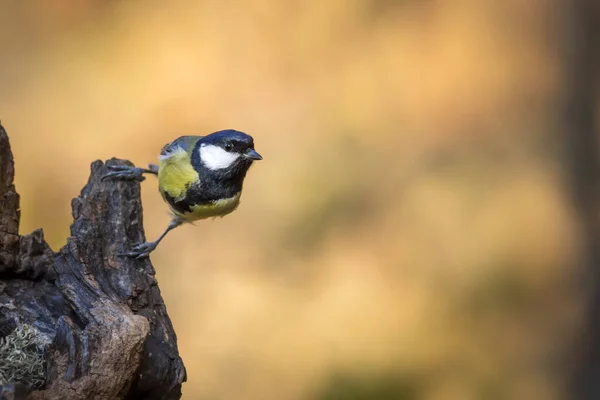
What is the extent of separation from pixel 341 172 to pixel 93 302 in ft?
9.83

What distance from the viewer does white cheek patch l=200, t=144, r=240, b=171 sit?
273 cm

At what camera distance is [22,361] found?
176 centimetres

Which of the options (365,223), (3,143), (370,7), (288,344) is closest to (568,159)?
(365,223)

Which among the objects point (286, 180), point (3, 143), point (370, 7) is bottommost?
point (3, 143)

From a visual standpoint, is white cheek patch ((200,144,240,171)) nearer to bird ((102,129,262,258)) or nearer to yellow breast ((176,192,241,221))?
bird ((102,129,262,258))

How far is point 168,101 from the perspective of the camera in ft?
15.6

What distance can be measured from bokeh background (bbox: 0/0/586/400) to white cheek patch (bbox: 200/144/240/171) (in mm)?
1868

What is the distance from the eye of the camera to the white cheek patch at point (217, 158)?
8.95ft

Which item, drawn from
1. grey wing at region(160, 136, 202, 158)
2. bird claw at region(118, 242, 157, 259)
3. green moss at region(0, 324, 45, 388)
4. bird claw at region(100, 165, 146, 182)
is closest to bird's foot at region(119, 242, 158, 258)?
bird claw at region(118, 242, 157, 259)

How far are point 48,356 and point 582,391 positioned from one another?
138 inches

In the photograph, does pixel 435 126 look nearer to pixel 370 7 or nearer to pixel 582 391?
pixel 370 7

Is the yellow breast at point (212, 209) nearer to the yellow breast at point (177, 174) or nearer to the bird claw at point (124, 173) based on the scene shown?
the yellow breast at point (177, 174)

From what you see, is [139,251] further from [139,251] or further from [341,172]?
[341,172]

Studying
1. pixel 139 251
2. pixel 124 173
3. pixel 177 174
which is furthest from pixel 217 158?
pixel 139 251
